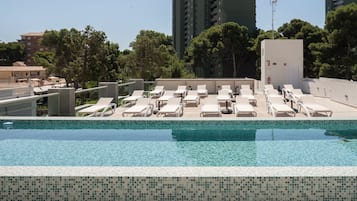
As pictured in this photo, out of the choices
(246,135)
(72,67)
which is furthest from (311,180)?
(72,67)

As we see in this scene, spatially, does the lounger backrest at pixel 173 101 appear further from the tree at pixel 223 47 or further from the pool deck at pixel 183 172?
the tree at pixel 223 47

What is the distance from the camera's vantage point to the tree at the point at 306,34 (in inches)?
1517

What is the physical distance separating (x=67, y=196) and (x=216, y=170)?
1.65 meters

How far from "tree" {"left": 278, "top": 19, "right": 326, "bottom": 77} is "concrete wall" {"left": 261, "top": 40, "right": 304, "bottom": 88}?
15820 mm

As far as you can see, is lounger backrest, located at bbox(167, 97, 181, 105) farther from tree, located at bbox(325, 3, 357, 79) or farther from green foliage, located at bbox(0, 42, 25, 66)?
green foliage, located at bbox(0, 42, 25, 66)

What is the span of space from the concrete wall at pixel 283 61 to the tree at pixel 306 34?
1582cm

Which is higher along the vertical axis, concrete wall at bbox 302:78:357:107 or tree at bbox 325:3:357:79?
tree at bbox 325:3:357:79

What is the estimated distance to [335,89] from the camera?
17328mm

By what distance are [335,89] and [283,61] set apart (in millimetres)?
4643

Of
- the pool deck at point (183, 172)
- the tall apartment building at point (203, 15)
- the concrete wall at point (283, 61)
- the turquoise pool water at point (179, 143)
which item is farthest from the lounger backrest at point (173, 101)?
the tall apartment building at point (203, 15)

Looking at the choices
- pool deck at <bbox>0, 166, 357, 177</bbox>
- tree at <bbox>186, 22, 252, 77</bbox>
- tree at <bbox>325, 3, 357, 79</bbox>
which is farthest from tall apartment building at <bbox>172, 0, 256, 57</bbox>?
pool deck at <bbox>0, 166, 357, 177</bbox>

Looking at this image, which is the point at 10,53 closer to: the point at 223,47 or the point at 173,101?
the point at 223,47

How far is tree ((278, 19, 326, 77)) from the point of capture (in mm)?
38531

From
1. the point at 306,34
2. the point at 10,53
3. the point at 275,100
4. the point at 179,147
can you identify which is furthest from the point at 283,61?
the point at 10,53
